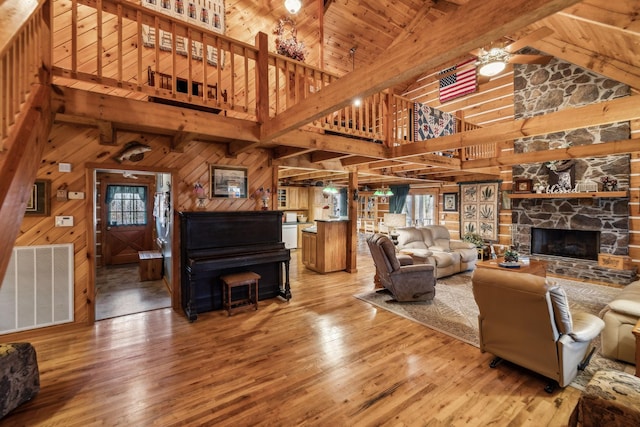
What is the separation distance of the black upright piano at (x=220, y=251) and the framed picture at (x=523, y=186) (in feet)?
19.6

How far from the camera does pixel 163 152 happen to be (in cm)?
382

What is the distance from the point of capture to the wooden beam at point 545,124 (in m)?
2.75

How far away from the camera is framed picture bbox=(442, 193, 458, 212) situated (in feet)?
28.4

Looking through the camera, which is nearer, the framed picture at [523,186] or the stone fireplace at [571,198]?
the stone fireplace at [571,198]

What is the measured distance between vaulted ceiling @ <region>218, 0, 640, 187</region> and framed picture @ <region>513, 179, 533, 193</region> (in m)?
1.05

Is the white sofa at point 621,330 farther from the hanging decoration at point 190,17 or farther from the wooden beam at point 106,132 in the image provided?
the hanging decoration at point 190,17

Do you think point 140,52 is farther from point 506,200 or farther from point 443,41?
point 506,200

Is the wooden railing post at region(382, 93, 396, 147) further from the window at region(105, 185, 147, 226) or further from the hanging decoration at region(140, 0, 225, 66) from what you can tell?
the window at region(105, 185, 147, 226)

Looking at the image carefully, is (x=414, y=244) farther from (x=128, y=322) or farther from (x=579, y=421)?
(x=128, y=322)

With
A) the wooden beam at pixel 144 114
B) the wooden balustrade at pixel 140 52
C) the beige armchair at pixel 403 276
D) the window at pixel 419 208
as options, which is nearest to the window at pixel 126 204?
the wooden balustrade at pixel 140 52

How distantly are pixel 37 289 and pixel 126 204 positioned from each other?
4.22 meters

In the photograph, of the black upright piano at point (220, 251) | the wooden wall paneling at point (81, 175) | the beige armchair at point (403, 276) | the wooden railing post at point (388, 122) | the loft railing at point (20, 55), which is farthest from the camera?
the wooden railing post at point (388, 122)

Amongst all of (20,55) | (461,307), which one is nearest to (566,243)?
(461,307)

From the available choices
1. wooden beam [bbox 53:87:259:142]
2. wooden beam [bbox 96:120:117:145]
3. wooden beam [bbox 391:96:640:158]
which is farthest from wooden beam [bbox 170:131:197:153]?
wooden beam [bbox 391:96:640:158]
